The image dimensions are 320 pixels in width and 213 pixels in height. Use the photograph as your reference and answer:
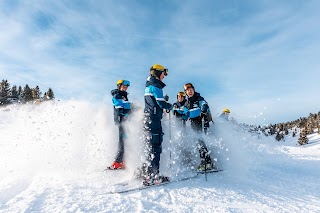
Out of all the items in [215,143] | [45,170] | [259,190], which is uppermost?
[215,143]

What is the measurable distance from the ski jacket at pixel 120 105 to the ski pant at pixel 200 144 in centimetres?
205

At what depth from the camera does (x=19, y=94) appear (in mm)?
79625

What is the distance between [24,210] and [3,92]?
71.6 meters

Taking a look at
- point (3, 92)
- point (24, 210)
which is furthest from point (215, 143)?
point (3, 92)

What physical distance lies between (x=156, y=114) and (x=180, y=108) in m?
2.38

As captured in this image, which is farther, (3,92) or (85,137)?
(3,92)

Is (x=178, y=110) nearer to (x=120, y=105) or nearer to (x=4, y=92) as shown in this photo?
(x=120, y=105)

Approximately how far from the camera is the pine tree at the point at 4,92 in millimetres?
65562

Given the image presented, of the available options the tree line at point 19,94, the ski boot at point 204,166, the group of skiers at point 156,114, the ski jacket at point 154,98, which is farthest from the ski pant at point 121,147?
the tree line at point 19,94

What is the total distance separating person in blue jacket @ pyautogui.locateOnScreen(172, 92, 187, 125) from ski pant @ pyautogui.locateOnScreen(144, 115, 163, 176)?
2263 mm

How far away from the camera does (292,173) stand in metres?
9.45

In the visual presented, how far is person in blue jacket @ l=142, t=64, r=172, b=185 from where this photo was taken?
22.6 ft

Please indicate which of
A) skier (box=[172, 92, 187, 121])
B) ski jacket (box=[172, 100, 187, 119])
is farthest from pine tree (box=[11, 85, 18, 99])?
ski jacket (box=[172, 100, 187, 119])

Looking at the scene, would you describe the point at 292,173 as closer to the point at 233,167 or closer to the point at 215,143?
the point at 233,167
